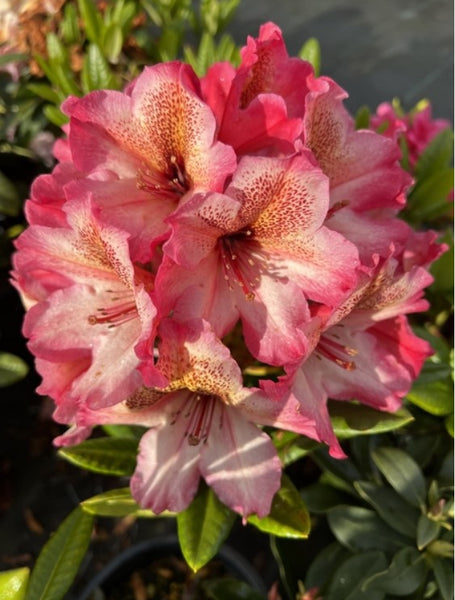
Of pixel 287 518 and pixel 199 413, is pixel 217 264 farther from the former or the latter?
pixel 287 518

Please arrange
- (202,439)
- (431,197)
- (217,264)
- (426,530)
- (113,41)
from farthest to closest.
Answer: (113,41) < (431,197) < (426,530) < (202,439) < (217,264)

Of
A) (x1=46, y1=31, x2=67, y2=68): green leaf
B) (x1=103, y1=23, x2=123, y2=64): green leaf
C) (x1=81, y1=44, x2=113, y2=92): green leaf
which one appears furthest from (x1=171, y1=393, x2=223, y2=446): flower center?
(x1=103, y1=23, x2=123, y2=64): green leaf

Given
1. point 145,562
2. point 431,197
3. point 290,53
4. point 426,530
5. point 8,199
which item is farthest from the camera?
point 290,53

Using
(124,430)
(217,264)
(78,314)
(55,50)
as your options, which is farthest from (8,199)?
(217,264)

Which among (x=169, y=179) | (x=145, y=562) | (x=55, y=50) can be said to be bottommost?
(x=145, y=562)

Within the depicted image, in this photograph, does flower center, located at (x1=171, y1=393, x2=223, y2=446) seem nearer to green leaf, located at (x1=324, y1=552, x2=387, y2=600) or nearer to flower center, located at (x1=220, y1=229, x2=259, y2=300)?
flower center, located at (x1=220, y1=229, x2=259, y2=300)

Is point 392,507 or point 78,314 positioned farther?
point 392,507

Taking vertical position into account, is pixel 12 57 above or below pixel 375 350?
above
